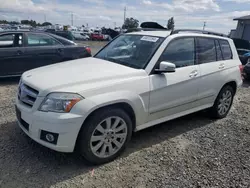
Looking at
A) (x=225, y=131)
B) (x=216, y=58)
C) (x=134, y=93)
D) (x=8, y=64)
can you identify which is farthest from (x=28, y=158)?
(x=8, y=64)

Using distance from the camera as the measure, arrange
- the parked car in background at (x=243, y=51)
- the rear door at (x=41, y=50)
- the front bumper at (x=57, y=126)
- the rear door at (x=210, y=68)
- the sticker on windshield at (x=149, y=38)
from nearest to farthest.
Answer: the front bumper at (x=57, y=126) < the sticker on windshield at (x=149, y=38) < the rear door at (x=210, y=68) < the rear door at (x=41, y=50) < the parked car in background at (x=243, y=51)

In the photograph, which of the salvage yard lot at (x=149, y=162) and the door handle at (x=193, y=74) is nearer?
the salvage yard lot at (x=149, y=162)

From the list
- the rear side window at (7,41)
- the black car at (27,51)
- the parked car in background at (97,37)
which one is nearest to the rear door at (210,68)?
the black car at (27,51)

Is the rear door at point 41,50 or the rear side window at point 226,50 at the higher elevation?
the rear side window at point 226,50

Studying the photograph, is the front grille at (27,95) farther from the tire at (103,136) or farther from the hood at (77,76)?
the tire at (103,136)

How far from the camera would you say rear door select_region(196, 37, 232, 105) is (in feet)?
13.0

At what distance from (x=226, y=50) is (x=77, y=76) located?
10.3 feet

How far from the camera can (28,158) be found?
9.79 ft

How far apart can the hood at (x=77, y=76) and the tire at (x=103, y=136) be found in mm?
377

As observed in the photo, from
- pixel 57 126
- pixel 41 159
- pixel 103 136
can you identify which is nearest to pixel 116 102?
pixel 103 136

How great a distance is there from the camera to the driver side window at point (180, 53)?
136 inches

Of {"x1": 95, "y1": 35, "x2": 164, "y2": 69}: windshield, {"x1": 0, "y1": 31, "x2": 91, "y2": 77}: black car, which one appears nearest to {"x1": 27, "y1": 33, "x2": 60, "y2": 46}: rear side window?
{"x1": 0, "y1": 31, "x2": 91, "y2": 77}: black car

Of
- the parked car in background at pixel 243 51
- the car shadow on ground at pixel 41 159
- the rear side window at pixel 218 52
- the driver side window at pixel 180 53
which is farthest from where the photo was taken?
the parked car in background at pixel 243 51

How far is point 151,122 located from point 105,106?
2.97ft
